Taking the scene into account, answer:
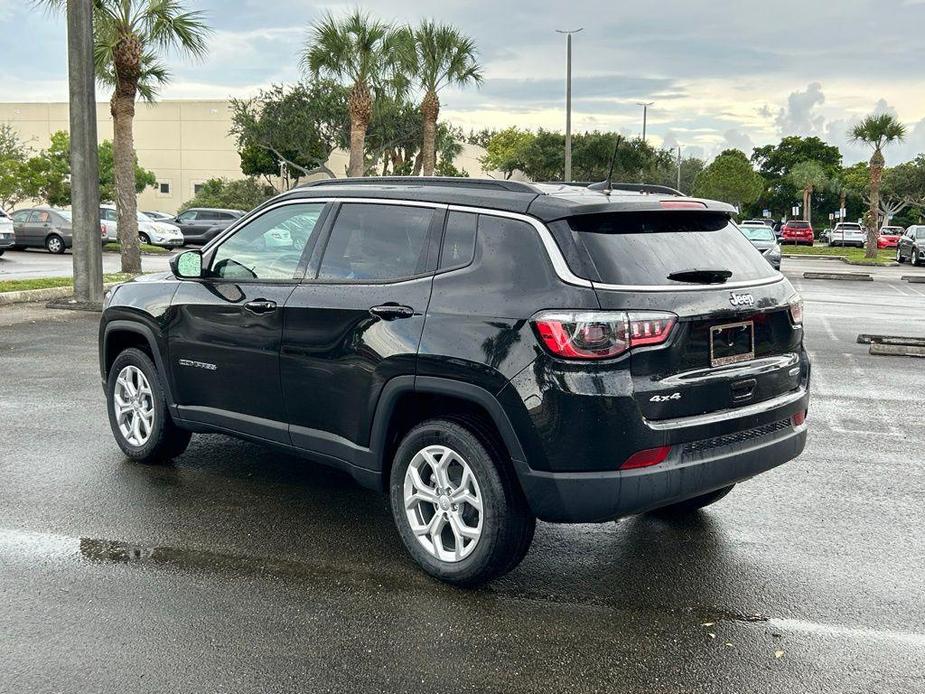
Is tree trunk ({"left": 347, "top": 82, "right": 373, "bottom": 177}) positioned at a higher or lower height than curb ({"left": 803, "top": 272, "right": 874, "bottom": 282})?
higher

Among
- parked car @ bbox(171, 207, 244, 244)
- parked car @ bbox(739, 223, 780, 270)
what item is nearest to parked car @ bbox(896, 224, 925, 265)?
parked car @ bbox(739, 223, 780, 270)

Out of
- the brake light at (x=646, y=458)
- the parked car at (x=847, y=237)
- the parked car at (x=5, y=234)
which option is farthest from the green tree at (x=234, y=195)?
the brake light at (x=646, y=458)

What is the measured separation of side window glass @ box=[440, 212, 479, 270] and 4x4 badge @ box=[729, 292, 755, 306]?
46.3 inches

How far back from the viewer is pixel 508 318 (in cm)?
403

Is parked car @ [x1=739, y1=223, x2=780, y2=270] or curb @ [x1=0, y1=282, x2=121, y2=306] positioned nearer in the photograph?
curb @ [x1=0, y1=282, x2=121, y2=306]

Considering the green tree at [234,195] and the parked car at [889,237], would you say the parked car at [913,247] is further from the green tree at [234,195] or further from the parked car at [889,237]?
the green tree at [234,195]

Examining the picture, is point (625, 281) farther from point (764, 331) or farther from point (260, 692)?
point (260, 692)

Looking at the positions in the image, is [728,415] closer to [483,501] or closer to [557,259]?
[557,259]

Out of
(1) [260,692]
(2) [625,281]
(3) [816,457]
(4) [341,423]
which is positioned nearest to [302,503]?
(4) [341,423]

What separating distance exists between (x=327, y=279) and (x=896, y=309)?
15.9m

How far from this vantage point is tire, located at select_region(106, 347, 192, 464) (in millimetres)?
6047

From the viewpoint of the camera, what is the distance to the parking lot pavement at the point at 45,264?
21.5 meters

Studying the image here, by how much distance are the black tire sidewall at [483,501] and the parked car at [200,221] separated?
33.7 m

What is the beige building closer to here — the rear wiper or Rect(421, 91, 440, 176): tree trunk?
Rect(421, 91, 440, 176): tree trunk
